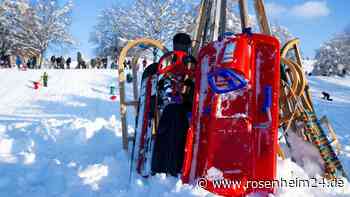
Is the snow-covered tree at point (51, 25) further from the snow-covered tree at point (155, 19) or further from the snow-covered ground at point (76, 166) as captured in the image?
the snow-covered ground at point (76, 166)

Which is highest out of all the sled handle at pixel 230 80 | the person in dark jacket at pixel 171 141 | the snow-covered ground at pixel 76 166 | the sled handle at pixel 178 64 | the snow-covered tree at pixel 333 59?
the snow-covered tree at pixel 333 59

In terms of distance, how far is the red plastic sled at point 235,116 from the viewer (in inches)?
131

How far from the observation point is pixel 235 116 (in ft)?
11.9

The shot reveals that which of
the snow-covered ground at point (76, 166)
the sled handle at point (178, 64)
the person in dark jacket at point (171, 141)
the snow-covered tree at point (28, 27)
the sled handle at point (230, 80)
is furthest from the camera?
the snow-covered tree at point (28, 27)

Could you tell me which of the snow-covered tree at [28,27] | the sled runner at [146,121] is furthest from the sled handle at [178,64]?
the snow-covered tree at [28,27]

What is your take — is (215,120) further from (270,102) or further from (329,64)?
(329,64)

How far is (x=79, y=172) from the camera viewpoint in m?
3.71

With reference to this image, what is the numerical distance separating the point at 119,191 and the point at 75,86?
1566cm

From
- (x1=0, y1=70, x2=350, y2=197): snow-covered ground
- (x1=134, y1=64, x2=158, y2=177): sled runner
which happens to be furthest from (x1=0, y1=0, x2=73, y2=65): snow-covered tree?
(x1=134, y1=64, x2=158, y2=177): sled runner

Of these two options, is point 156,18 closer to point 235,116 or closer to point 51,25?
point 51,25

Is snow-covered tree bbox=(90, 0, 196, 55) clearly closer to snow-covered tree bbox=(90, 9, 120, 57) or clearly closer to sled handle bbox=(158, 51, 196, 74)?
snow-covered tree bbox=(90, 9, 120, 57)

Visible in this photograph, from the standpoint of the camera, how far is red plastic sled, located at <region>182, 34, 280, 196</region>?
3.33 meters

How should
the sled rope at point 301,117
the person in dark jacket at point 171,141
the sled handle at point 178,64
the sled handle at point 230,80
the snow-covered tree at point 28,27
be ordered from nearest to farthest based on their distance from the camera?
the sled handle at point 230,80 < the person in dark jacket at point 171,141 < the sled rope at point 301,117 < the sled handle at point 178,64 < the snow-covered tree at point 28,27

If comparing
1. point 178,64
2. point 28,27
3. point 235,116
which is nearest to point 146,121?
point 178,64
